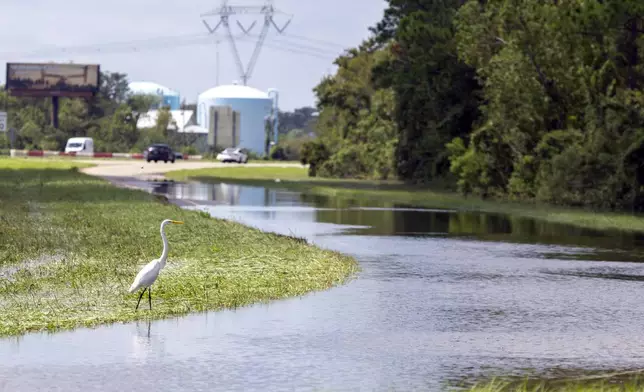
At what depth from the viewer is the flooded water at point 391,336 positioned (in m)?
14.2

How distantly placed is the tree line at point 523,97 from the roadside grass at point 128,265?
50.9ft

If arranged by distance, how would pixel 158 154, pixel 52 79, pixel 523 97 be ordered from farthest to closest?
pixel 52 79
pixel 158 154
pixel 523 97

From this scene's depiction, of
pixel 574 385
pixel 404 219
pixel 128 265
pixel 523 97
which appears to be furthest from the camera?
pixel 523 97

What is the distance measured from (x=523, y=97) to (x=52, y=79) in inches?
4730

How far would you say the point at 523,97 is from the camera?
53281mm

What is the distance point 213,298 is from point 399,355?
17.1ft

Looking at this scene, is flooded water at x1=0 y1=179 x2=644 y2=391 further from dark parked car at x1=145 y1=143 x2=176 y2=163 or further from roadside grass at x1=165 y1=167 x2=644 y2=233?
dark parked car at x1=145 y1=143 x2=176 y2=163

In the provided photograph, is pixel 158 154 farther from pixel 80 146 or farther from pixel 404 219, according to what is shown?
pixel 404 219

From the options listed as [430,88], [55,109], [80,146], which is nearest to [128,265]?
[430,88]

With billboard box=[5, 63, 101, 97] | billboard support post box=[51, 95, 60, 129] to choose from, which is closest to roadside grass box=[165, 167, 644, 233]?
billboard box=[5, 63, 101, 97]

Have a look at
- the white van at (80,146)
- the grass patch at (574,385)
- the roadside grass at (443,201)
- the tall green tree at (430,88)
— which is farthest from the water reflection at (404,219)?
the white van at (80,146)

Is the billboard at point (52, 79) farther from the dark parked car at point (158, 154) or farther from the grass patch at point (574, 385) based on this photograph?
the grass patch at point (574, 385)

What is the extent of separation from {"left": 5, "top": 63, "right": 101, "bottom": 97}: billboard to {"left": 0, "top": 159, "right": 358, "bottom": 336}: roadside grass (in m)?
127

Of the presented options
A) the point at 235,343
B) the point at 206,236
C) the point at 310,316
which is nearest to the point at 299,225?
the point at 206,236
